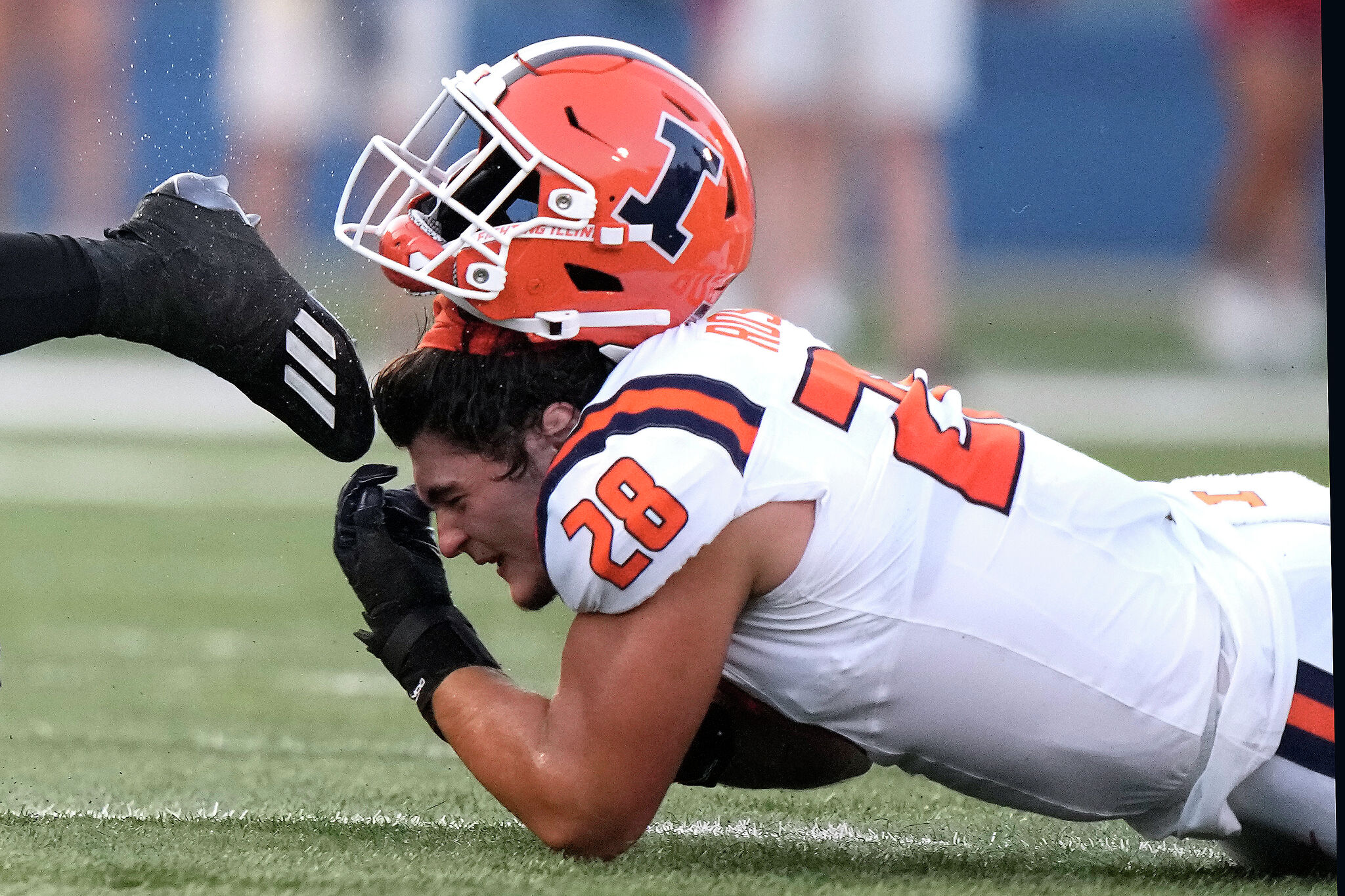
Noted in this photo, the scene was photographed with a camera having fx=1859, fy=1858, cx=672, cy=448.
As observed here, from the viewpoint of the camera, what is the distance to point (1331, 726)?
7.00 feet

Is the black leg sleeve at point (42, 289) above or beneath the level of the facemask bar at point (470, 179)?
beneath

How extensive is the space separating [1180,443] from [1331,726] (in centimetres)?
554

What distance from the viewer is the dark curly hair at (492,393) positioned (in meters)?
2.21

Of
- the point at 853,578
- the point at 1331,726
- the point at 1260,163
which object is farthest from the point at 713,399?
the point at 1260,163

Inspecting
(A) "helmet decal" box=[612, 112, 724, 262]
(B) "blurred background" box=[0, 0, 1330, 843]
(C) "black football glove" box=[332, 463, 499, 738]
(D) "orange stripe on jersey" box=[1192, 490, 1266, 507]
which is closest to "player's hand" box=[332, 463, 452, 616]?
(C) "black football glove" box=[332, 463, 499, 738]

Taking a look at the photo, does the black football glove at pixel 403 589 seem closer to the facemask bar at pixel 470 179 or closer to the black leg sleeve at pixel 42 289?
the facemask bar at pixel 470 179

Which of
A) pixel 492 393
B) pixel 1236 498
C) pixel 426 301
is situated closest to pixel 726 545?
pixel 492 393

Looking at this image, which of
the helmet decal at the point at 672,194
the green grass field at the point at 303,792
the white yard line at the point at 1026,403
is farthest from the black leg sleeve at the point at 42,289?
the white yard line at the point at 1026,403

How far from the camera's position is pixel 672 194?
7.43ft

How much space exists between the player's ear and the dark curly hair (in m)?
0.01

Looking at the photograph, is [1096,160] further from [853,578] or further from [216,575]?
[853,578]

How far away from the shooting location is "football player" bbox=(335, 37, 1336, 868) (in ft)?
6.63

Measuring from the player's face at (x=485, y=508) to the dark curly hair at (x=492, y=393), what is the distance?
16 millimetres

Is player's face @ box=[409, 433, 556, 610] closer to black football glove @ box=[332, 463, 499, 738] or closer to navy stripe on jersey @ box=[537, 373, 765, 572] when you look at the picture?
black football glove @ box=[332, 463, 499, 738]
